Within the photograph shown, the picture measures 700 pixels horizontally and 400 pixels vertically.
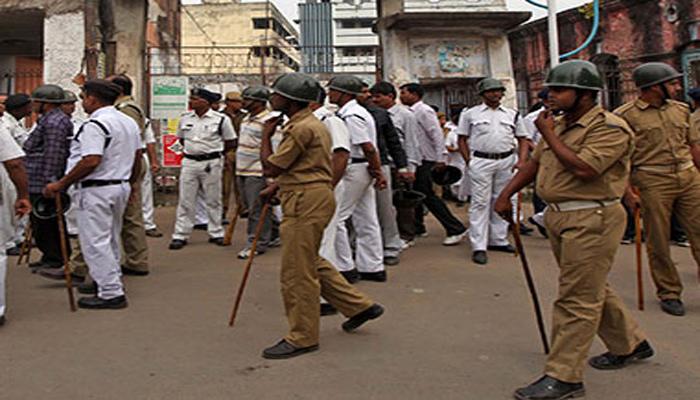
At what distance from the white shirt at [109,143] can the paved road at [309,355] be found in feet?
3.36

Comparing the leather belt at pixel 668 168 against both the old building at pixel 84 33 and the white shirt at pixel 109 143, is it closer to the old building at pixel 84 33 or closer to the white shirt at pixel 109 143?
the white shirt at pixel 109 143

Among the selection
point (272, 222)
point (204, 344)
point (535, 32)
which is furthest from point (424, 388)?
point (535, 32)

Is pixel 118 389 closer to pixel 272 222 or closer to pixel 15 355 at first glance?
pixel 15 355

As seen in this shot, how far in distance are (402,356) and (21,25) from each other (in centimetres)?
1036

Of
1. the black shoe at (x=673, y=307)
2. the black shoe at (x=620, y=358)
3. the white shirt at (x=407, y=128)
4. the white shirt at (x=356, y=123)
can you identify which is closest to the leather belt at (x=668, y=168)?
the black shoe at (x=673, y=307)

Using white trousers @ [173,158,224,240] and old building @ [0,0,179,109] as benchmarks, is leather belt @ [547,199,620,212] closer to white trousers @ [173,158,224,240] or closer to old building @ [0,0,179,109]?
white trousers @ [173,158,224,240]

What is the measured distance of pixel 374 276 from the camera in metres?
5.91

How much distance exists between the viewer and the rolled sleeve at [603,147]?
3.24m

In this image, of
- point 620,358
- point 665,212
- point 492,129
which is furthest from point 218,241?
point 620,358

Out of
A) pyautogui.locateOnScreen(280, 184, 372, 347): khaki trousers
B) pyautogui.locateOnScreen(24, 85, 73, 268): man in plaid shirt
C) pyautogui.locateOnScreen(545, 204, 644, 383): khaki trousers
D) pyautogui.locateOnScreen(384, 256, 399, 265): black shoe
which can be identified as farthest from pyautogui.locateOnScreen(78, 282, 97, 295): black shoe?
pyautogui.locateOnScreen(545, 204, 644, 383): khaki trousers

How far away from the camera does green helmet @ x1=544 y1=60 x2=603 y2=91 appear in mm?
3326

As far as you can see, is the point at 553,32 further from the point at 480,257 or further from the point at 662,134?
the point at 662,134

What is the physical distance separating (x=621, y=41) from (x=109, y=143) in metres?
19.3

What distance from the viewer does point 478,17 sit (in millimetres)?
10164
